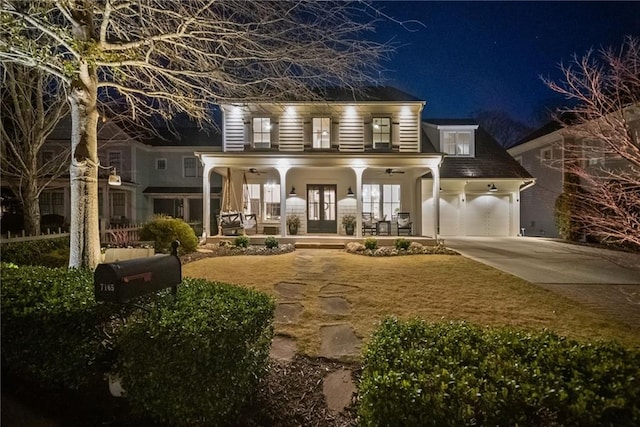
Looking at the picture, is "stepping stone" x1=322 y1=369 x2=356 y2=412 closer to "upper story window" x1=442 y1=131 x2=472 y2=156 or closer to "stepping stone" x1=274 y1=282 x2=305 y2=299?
"stepping stone" x1=274 y1=282 x2=305 y2=299

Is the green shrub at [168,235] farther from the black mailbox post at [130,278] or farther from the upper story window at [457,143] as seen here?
the upper story window at [457,143]

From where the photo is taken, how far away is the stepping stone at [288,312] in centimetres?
512

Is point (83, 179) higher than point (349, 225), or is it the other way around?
point (83, 179)

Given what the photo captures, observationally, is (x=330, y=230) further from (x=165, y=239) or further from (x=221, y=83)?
(x=221, y=83)

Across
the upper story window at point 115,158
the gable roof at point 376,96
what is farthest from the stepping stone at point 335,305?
the upper story window at point 115,158

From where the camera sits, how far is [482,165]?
1728 cm

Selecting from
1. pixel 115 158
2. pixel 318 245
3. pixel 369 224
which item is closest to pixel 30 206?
pixel 318 245

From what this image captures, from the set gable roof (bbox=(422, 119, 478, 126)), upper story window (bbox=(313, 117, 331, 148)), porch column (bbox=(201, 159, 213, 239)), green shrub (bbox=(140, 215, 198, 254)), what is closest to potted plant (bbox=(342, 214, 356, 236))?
upper story window (bbox=(313, 117, 331, 148))

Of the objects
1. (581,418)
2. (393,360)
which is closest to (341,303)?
(393,360)

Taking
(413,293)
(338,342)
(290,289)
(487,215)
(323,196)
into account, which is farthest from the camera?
(487,215)

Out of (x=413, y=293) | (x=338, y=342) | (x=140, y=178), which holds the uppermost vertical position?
(x=140, y=178)

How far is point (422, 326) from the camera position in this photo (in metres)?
2.87

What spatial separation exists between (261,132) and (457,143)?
972cm

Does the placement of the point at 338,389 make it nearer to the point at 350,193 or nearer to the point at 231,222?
the point at 231,222
